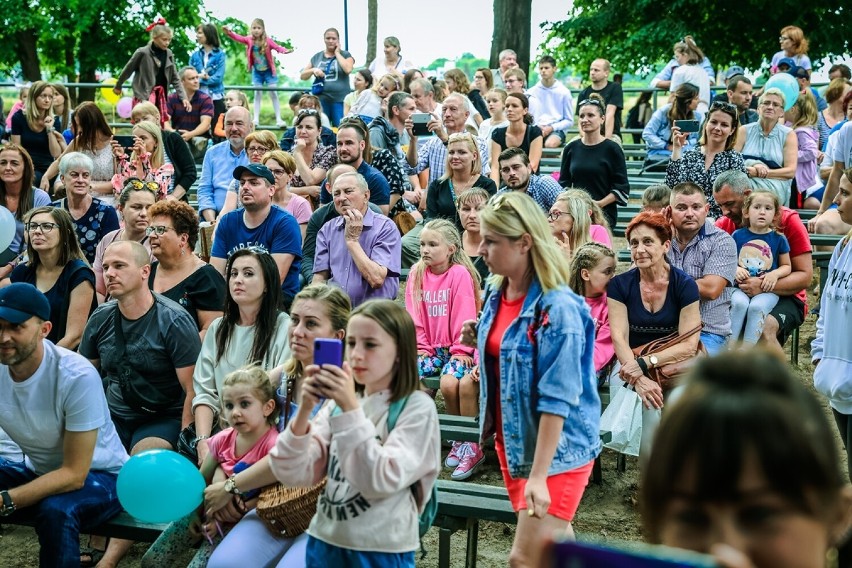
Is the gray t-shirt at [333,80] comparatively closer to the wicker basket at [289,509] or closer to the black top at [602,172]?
the black top at [602,172]

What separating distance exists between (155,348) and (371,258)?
1.76 meters

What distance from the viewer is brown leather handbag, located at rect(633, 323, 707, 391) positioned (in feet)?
17.2

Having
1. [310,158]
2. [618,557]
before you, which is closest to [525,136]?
[310,158]

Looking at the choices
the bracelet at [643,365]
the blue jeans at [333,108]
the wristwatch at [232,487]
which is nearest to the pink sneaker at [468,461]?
the bracelet at [643,365]

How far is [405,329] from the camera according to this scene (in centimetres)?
314

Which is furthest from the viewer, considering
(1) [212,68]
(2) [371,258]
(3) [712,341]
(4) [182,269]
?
(1) [212,68]

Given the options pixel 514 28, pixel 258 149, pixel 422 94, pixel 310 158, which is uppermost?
pixel 514 28

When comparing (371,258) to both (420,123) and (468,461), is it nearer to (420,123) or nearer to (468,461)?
(468,461)

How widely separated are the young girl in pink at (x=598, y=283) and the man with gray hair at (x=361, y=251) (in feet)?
4.24

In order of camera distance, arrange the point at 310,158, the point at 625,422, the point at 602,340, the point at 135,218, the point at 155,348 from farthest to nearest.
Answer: the point at 310,158 < the point at 135,218 < the point at 602,340 < the point at 625,422 < the point at 155,348

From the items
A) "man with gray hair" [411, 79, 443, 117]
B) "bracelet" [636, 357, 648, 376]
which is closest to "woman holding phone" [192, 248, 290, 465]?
"bracelet" [636, 357, 648, 376]

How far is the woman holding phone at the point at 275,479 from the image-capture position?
3.71m

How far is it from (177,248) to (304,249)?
1.12 metres

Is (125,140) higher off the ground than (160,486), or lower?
higher
